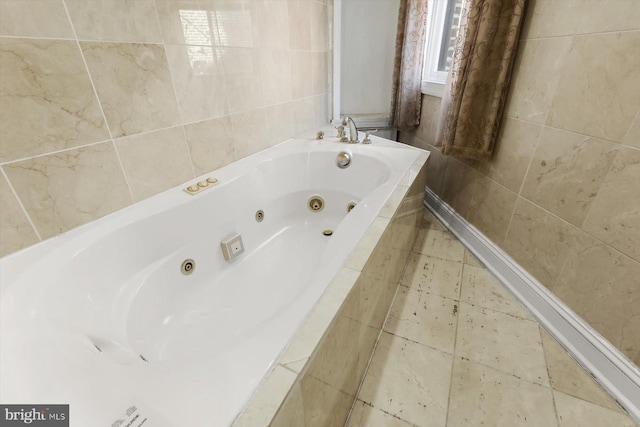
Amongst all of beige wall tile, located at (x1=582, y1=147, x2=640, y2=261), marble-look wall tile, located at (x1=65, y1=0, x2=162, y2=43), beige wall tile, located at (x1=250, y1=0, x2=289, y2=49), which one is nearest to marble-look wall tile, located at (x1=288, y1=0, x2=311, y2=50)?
beige wall tile, located at (x1=250, y1=0, x2=289, y2=49)

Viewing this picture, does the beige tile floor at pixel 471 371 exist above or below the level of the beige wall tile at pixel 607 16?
below

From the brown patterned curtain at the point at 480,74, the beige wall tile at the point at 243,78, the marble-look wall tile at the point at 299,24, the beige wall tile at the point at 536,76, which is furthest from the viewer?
the marble-look wall tile at the point at 299,24

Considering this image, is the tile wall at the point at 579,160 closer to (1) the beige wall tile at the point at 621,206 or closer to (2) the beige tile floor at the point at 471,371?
(1) the beige wall tile at the point at 621,206

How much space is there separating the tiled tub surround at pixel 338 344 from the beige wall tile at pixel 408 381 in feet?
0.17

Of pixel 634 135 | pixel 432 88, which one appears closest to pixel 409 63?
pixel 432 88

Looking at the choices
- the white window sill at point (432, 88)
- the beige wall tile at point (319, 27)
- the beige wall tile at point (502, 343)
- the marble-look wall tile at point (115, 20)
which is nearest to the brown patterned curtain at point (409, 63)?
the white window sill at point (432, 88)

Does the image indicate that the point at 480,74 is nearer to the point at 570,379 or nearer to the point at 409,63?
the point at 409,63

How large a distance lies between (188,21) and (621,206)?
5.20ft

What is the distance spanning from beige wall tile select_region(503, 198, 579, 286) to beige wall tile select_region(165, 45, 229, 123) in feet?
4.61

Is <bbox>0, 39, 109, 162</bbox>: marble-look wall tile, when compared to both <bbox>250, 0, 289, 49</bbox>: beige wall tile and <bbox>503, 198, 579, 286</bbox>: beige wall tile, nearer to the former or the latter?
<bbox>250, 0, 289, 49</bbox>: beige wall tile

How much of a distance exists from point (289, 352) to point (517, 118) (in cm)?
131

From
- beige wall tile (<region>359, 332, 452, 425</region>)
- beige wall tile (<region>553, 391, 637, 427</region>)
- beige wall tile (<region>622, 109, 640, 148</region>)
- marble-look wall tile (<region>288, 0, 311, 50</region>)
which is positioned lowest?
beige wall tile (<region>359, 332, 452, 425</region>)

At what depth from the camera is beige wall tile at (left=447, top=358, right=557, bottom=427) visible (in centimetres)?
85

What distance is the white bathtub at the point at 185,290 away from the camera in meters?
0.47
